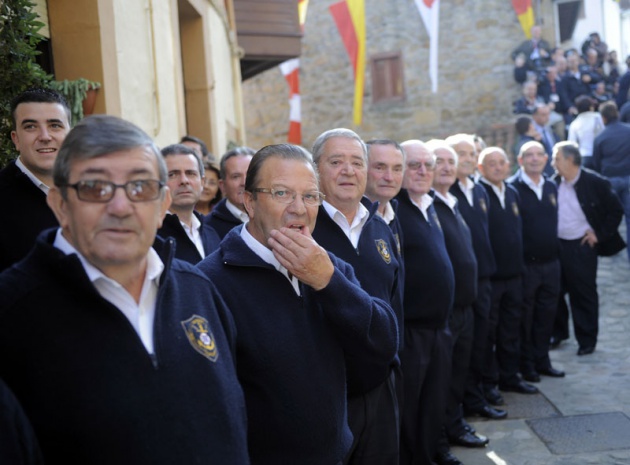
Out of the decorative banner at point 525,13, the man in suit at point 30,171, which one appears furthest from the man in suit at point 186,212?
the decorative banner at point 525,13

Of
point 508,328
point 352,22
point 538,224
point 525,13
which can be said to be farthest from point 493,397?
point 525,13

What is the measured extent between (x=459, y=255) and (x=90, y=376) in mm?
4123

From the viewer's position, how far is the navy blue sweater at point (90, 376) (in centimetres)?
185

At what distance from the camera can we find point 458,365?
575 centimetres

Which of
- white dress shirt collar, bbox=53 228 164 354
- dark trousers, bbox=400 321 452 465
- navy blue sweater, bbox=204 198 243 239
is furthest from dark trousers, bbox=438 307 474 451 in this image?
white dress shirt collar, bbox=53 228 164 354

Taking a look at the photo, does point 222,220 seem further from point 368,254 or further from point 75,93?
point 368,254

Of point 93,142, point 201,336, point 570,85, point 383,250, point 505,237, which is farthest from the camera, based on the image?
point 570,85

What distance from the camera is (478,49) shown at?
20.4 meters

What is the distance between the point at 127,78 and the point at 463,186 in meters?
2.93

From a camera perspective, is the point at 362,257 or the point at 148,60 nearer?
the point at 362,257

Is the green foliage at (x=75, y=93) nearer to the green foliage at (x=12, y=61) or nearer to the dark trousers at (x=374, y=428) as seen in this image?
the green foliage at (x=12, y=61)

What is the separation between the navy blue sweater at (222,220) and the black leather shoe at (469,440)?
2.33 metres

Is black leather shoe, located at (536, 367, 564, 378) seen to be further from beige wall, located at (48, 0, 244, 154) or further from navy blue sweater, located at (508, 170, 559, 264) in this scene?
beige wall, located at (48, 0, 244, 154)

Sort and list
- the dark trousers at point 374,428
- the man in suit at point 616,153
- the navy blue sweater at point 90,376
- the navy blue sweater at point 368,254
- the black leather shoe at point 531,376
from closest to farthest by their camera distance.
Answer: the navy blue sweater at point 90,376 < the dark trousers at point 374,428 < the navy blue sweater at point 368,254 < the black leather shoe at point 531,376 < the man in suit at point 616,153
